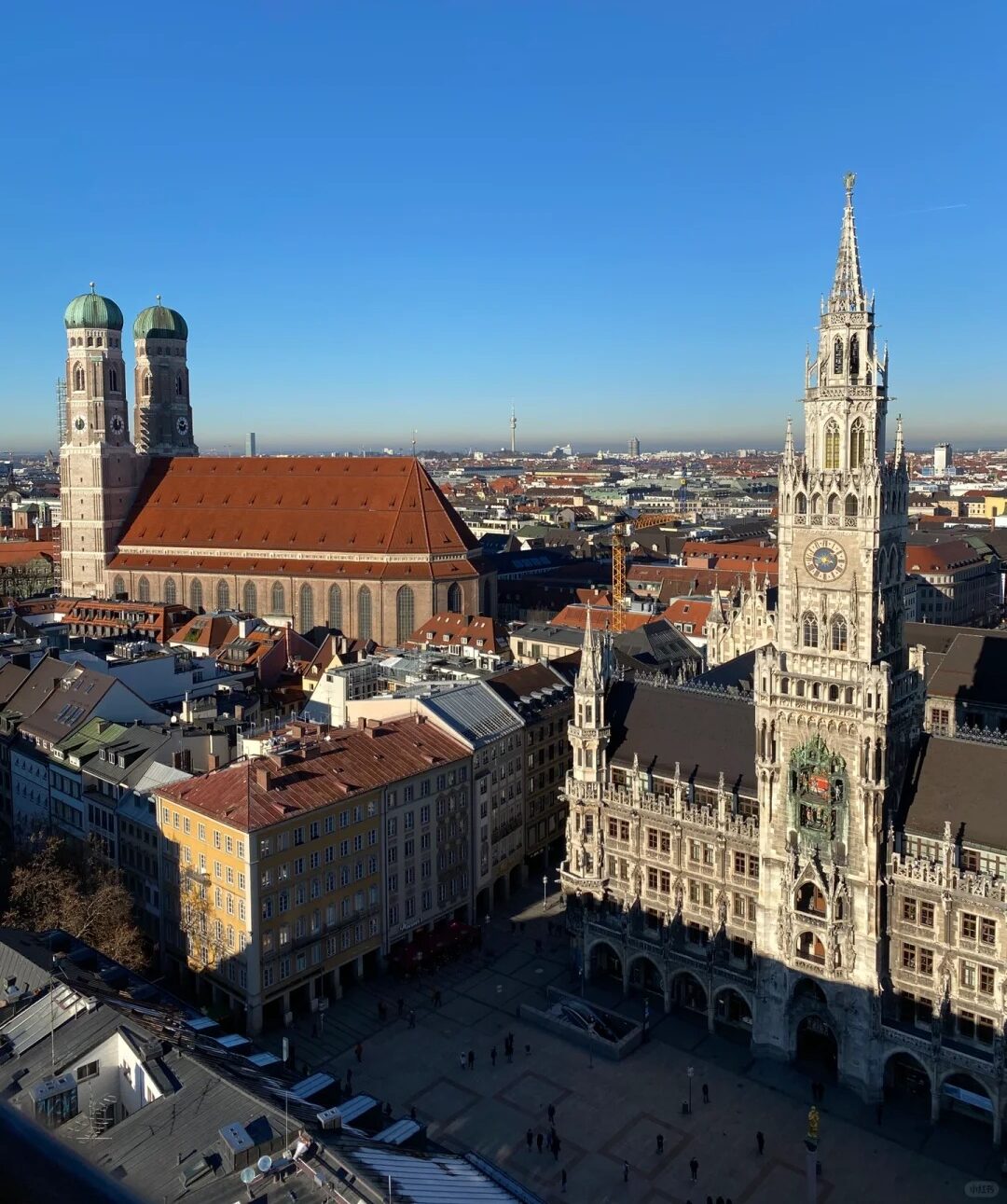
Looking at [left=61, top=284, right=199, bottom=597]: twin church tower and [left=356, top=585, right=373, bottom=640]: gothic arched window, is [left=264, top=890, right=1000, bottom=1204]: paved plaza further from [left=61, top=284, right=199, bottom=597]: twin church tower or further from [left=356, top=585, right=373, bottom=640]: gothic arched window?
[left=61, top=284, right=199, bottom=597]: twin church tower

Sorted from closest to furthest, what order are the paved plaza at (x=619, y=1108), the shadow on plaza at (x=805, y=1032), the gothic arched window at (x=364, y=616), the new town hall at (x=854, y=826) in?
the paved plaza at (x=619, y=1108), the shadow on plaza at (x=805, y=1032), the new town hall at (x=854, y=826), the gothic arched window at (x=364, y=616)

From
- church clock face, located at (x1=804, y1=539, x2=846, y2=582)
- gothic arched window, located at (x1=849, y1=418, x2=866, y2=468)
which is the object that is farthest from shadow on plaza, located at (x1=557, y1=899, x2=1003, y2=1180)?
gothic arched window, located at (x1=849, y1=418, x2=866, y2=468)

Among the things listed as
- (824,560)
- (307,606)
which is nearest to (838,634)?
(824,560)

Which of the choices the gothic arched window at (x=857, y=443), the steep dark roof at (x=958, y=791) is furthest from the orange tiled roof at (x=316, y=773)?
the gothic arched window at (x=857, y=443)

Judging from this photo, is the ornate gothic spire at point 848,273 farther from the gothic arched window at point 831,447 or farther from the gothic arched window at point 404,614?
the gothic arched window at point 404,614

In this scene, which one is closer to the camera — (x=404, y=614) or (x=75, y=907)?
(x=75, y=907)

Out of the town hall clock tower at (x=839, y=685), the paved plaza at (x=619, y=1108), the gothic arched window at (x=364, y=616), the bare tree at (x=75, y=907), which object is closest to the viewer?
the paved plaza at (x=619, y=1108)

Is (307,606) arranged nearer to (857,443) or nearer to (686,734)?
(686,734)
